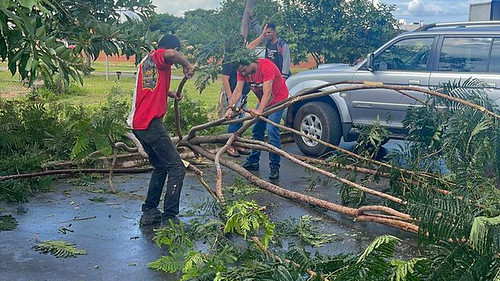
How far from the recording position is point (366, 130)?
24.9 ft

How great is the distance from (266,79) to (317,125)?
2.86m

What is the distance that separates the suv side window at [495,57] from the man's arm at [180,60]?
198 inches

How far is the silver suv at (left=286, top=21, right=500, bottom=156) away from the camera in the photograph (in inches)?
376

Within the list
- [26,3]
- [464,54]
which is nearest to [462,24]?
[464,54]

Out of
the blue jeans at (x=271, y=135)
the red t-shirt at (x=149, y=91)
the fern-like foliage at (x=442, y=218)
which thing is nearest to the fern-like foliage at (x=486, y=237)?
the fern-like foliage at (x=442, y=218)

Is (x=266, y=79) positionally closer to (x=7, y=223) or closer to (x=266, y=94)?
(x=266, y=94)

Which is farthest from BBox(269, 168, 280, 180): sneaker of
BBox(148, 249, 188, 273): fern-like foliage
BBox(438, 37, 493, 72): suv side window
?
BBox(148, 249, 188, 273): fern-like foliage

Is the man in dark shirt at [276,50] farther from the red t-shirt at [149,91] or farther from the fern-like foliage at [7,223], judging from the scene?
the fern-like foliage at [7,223]

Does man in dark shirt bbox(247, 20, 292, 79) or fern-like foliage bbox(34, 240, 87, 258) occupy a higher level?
man in dark shirt bbox(247, 20, 292, 79)

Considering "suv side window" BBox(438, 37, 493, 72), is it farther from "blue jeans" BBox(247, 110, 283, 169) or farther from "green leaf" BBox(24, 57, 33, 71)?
"green leaf" BBox(24, 57, 33, 71)

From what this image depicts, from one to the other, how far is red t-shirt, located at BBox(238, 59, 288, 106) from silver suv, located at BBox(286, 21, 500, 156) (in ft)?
6.33

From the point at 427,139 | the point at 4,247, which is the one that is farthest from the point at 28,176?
the point at 427,139

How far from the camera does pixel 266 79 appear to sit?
8.13m

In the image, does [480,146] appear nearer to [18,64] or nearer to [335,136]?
[18,64]
